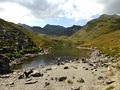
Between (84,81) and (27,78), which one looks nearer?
(84,81)

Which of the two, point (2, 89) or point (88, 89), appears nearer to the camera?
point (88, 89)

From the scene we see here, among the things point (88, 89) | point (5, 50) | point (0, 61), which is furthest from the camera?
point (5, 50)

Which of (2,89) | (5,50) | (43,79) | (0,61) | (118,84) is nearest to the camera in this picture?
(118,84)

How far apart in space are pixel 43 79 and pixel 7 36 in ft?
446

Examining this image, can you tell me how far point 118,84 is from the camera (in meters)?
40.2

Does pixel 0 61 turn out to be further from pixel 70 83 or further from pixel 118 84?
pixel 118 84

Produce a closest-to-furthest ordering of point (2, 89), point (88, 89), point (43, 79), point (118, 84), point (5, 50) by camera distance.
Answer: point (118, 84) → point (88, 89) → point (2, 89) → point (43, 79) → point (5, 50)

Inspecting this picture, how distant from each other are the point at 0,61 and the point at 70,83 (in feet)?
105

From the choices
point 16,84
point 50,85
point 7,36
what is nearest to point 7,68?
point 16,84

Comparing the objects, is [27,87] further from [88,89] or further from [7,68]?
[7,68]

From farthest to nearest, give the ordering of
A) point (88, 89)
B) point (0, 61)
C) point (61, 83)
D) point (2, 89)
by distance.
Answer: point (0, 61) → point (61, 83) → point (2, 89) → point (88, 89)

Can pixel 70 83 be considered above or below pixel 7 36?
below

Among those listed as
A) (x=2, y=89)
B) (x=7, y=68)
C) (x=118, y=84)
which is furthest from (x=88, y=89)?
(x=7, y=68)

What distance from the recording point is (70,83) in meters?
50.3
